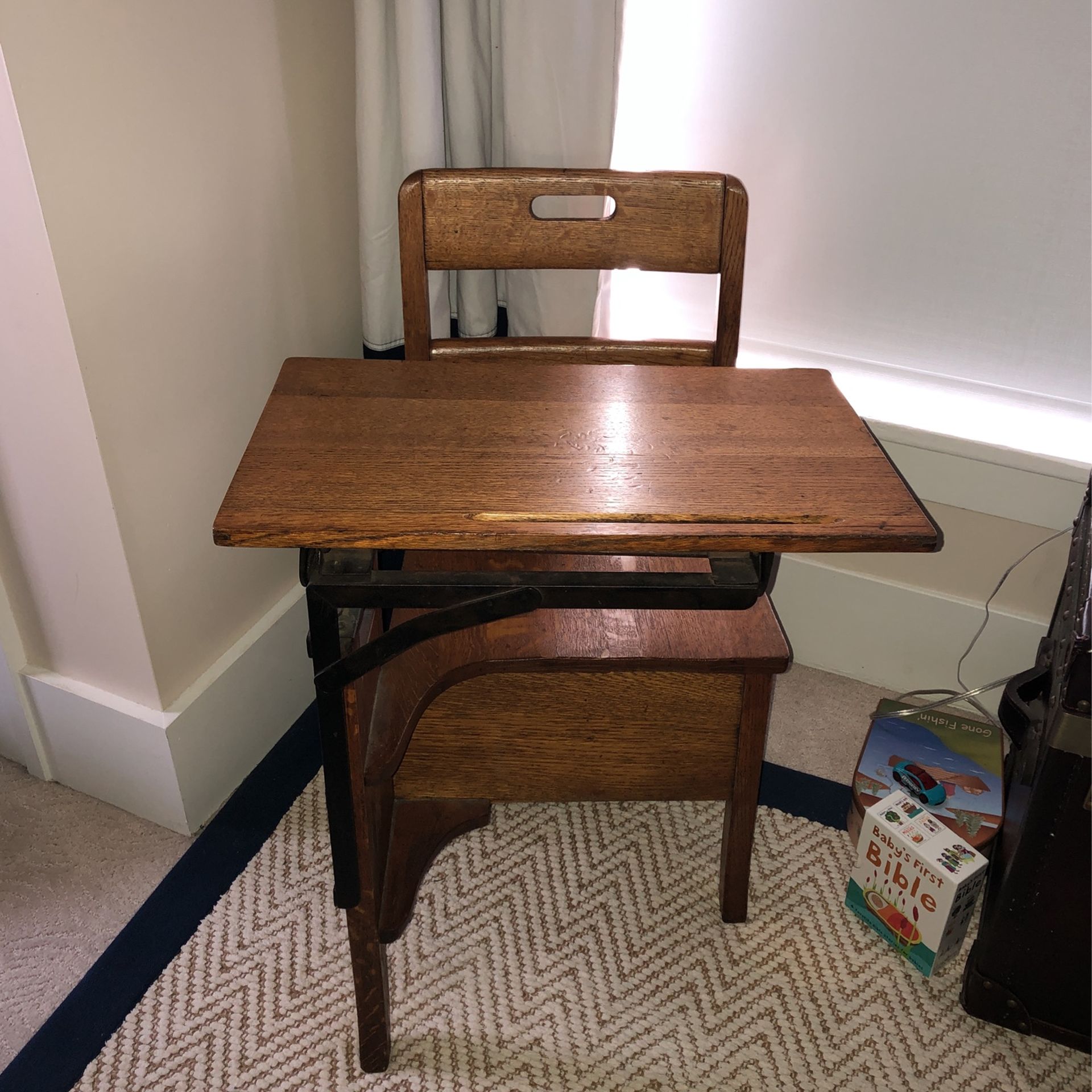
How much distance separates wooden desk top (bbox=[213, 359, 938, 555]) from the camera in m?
0.77

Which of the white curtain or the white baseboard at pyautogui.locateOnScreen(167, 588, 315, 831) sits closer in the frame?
the white curtain

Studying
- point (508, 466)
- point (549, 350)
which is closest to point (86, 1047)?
point (508, 466)

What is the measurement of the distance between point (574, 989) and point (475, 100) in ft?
3.87

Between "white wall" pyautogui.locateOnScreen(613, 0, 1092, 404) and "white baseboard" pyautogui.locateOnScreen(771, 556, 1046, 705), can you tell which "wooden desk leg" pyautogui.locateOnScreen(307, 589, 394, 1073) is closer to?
"white baseboard" pyautogui.locateOnScreen(771, 556, 1046, 705)

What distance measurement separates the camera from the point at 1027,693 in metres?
1.37

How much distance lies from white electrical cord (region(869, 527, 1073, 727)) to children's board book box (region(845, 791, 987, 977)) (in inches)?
9.0

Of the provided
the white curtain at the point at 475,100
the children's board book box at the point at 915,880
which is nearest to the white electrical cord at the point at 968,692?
the children's board book box at the point at 915,880

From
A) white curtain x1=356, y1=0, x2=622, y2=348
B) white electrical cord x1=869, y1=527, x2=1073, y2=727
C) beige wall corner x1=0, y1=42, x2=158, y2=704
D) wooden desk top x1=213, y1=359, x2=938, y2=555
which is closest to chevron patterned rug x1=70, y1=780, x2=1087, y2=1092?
white electrical cord x1=869, y1=527, x2=1073, y2=727

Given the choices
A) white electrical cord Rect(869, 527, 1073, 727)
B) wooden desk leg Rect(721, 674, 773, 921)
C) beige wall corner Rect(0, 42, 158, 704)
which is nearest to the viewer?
beige wall corner Rect(0, 42, 158, 704)

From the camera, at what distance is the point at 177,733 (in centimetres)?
136

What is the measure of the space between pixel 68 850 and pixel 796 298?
4.52 ft

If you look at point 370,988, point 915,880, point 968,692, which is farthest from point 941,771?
point 370,988

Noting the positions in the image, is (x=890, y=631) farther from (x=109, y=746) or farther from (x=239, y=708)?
(x=109, y=746)

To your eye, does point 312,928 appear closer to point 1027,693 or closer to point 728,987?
point 728,987
